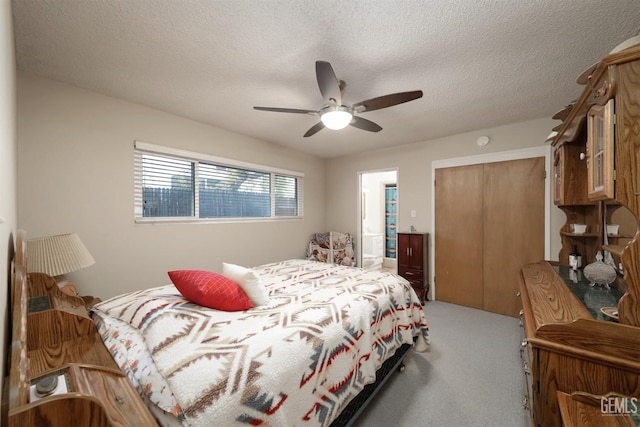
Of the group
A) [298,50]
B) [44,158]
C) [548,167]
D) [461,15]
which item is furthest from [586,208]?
[44,158]

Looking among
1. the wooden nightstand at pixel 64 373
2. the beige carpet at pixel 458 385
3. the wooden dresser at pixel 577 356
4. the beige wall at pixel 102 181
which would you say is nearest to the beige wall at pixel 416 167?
the beige carpet at pixel 458 385

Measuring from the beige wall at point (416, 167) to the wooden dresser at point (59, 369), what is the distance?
153 inches

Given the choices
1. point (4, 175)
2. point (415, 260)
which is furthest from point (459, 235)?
point (4, 175)

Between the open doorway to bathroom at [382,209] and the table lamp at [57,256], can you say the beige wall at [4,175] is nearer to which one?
the table lamp at [57,256]

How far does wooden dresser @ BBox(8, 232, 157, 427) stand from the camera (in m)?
0.59

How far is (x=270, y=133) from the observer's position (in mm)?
3555

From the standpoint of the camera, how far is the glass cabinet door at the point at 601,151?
1089mm

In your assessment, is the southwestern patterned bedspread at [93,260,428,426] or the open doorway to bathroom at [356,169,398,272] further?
the open doorway to bathroom at [356,169,398,272]

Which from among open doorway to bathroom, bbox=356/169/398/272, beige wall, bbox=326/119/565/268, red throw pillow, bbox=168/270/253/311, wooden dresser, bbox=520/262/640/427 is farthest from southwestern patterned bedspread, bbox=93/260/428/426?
open doorway to bathroom, bbox=356/169/398/272

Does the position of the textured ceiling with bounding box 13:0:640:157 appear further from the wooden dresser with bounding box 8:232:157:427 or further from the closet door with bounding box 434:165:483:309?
the wooden dresser with bounding box 8:232:157:427

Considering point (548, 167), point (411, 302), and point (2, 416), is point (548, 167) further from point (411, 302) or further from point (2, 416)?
point (2, 416)

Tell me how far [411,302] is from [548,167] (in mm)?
2463

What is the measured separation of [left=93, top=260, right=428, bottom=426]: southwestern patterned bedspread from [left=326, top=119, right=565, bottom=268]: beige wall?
2.42 m

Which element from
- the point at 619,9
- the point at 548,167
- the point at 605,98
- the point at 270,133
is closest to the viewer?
the point at 605,98
